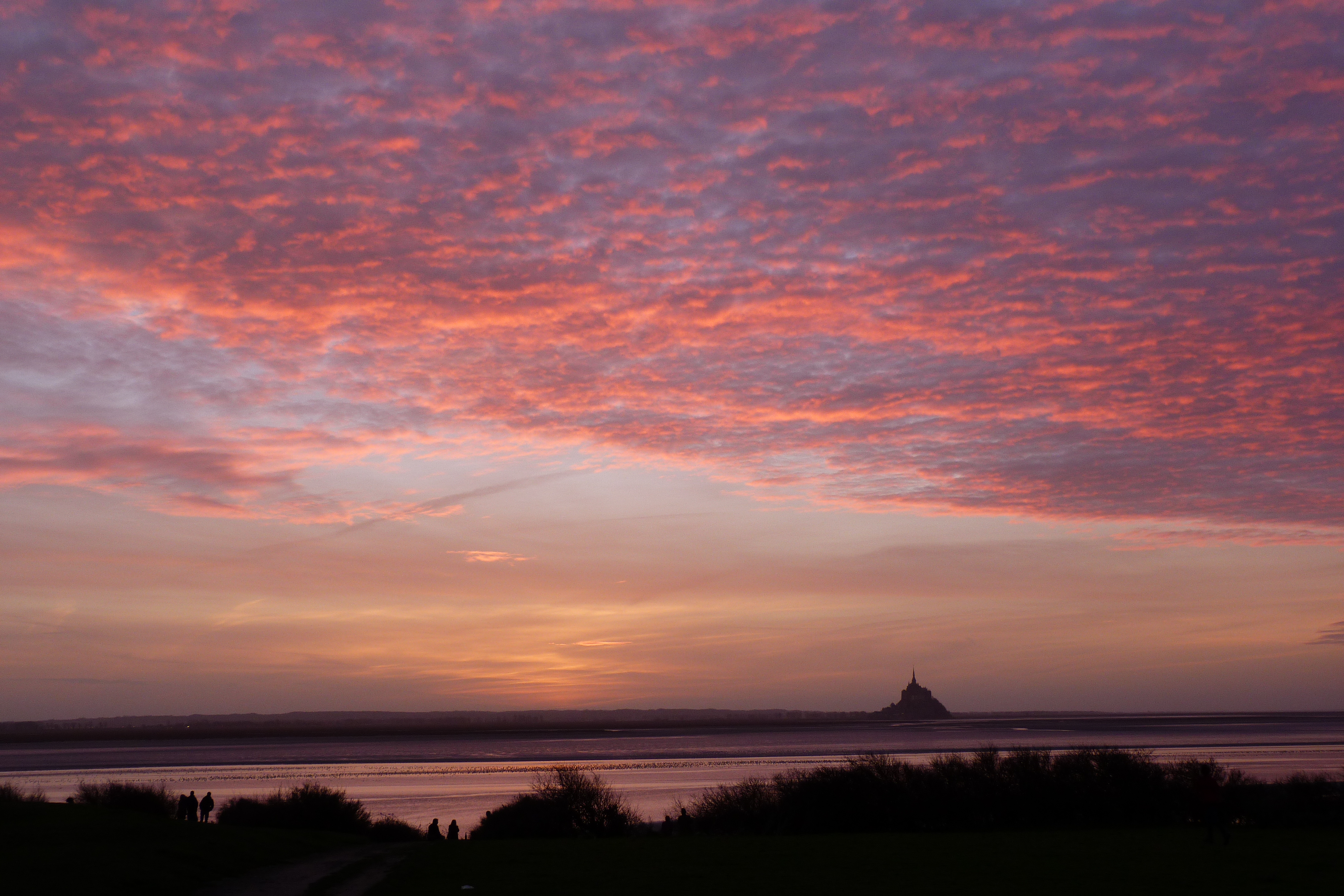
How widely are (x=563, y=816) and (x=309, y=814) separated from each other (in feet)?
39.8

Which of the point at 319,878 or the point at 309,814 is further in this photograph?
the point at 309,814

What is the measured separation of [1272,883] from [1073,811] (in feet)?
78.7

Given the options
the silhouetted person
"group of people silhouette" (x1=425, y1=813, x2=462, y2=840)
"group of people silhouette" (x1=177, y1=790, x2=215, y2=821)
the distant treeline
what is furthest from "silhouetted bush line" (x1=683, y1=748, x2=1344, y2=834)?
"group of people silhouette" (x1=177, y1=790, x2=215, y2=821)

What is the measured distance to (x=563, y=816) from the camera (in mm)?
47594

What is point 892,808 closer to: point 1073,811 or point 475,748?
point 1073,811

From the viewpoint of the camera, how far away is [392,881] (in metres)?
25.0

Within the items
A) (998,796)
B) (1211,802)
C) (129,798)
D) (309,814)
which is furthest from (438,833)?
(1211,802)

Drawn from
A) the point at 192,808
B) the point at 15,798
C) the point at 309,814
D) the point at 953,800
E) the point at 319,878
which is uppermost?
the point at 15,798

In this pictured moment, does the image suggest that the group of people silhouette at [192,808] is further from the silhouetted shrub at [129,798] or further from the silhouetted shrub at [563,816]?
the silhouetted shrub at [563,816]

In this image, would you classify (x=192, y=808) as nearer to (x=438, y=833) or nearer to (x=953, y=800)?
(x=438, y=833)

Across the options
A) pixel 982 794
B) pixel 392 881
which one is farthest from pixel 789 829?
pixel 392 881

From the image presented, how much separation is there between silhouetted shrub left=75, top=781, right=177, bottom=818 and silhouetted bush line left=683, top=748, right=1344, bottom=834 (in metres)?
27.4

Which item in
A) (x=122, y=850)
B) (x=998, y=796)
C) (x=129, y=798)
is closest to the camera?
(x=122, y=850)

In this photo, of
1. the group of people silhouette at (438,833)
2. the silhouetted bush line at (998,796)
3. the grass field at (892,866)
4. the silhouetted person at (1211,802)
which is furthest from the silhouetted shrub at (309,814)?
the silhouetted person at (1211,802)
